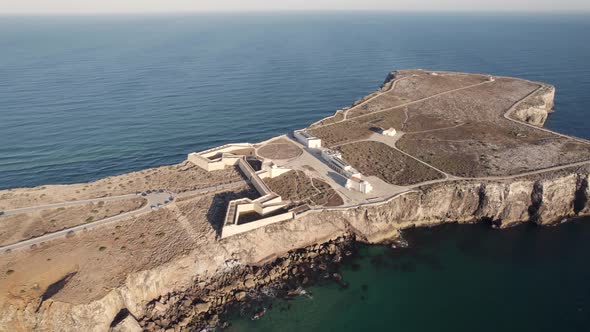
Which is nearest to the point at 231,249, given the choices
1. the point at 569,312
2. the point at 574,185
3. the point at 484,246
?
the point at 484,246

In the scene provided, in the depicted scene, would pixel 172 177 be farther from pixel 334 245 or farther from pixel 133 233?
pixel 334 245

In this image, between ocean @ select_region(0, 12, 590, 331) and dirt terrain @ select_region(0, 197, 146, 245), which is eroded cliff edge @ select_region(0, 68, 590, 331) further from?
dirt terrain @ select_region(0, 197, 146, 245)

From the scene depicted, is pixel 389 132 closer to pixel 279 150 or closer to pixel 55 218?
pixel 279 150

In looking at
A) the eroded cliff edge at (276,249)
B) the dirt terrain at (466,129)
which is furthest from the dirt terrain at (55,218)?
the dirt terrain at (466,129)

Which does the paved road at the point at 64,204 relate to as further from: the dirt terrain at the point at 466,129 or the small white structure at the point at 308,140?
the dirt terrain at the point at 466,129

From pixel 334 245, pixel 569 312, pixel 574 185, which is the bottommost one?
pixel 569 312

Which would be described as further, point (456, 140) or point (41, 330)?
point (456, 140)
